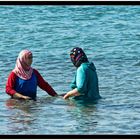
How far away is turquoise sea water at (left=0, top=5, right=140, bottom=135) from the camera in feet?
45.9

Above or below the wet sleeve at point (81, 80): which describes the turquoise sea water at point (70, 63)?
below

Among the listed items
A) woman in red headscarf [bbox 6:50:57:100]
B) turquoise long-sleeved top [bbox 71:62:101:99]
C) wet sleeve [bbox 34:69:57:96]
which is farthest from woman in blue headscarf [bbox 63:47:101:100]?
woman in red headscarf [bbox 6:50:57:100]

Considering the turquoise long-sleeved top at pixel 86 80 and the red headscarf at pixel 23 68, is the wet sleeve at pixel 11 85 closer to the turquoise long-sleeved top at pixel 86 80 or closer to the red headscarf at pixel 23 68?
the red headscarf at pixel 23 68

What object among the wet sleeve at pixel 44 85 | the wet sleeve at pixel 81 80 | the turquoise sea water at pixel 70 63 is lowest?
the turquoise sea water at pixel 70 63

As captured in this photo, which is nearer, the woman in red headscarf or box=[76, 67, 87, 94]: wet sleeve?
box=[76, 67, 87, 94]: wet sleeve

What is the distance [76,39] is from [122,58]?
10.7ft

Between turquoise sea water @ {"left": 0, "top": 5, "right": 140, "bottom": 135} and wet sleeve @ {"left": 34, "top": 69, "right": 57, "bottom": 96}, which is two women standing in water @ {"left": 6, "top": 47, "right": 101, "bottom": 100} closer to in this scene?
wet sleeve @ {"left": 34, "top": 69, "right": 57, "bottom": 96}

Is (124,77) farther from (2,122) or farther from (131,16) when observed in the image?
(131,16)

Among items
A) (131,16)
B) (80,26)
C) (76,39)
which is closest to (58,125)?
(76,39)

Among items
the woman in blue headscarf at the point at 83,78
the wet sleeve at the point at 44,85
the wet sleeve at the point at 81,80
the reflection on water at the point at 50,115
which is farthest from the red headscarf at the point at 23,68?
the wet sleeve at the point at 81,80

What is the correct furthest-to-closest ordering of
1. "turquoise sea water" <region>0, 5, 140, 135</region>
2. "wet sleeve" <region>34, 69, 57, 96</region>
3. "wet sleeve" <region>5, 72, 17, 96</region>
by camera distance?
"wet sleeve" <region>34, 69, 57, 96</region> < "wet sleeve" <region>5, 72, 17, 96</region> < "turquoise sea water" <region>0, 5, 140, 135</region>

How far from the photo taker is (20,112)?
14844mm

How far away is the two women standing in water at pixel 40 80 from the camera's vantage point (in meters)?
15.2

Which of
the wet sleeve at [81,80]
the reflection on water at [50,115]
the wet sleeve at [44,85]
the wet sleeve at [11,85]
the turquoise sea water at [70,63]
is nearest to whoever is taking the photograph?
the reflection on water at [50,115]
